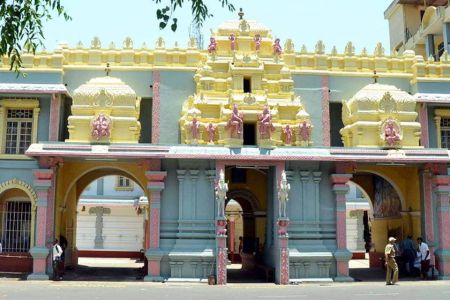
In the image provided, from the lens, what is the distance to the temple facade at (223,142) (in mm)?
19328

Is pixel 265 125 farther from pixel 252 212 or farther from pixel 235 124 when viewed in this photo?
pixel 252 212

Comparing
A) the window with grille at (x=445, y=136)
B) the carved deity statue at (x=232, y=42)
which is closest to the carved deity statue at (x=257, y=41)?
the carved deity statue at (x=232, y=42)

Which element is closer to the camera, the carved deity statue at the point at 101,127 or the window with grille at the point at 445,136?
the carved deity statue at the point at 101,127

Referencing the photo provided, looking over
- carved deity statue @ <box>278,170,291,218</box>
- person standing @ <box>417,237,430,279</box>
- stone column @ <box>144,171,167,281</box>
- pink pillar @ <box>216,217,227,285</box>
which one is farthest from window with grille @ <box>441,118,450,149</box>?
stone column @ <box>144,171,167,281</box>

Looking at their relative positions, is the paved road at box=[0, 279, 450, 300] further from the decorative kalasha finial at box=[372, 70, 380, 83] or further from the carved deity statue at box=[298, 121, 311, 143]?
the decorative kalasha finial at box=[372, 70, 380, 83]

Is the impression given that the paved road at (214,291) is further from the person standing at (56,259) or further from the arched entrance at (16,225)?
the arched entrance at (16,225)

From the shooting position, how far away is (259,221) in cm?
2412

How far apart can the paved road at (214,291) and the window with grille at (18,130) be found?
4.62m

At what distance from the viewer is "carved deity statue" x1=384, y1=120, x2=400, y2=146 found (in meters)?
20.9

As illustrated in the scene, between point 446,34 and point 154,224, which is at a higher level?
point 446,34

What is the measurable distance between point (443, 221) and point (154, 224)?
31.7 ft

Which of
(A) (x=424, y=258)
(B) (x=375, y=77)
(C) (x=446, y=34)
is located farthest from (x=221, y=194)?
(C) (x=446, y=34)

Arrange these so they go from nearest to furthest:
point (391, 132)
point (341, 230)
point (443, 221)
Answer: point (341, 230) → point (443, 221) → point (391, 132)

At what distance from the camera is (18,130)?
20828mm
